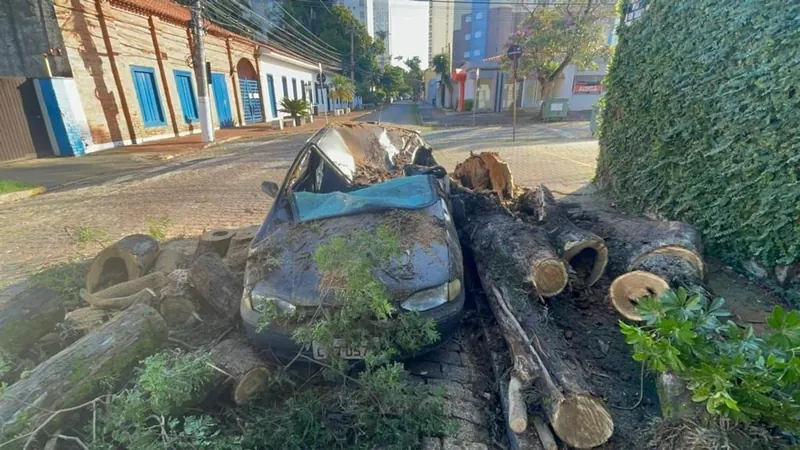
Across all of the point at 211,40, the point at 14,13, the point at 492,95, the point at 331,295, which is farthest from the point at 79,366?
the point at 492,95

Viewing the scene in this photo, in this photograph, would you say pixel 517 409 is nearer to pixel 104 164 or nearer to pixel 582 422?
pixel 582 422

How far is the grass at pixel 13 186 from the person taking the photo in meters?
7.44

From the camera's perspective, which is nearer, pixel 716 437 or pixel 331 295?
pixel 716 437

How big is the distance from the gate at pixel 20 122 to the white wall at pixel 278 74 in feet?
48.3

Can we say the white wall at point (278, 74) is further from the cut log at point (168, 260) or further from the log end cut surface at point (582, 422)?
the log end cut surface at point (582, 422)

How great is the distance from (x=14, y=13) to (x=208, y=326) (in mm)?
12746

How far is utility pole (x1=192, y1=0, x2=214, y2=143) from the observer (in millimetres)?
12477

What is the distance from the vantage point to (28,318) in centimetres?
304

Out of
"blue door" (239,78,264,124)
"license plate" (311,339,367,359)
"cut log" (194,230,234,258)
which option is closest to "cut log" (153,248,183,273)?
"cut log" (194,230,234,258)

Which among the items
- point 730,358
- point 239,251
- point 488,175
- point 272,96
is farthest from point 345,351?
point 272,96

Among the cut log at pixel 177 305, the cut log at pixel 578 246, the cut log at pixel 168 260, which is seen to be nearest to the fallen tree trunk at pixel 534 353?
the cut log at pixel 578 246

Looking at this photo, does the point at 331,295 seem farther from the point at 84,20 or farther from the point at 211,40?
the point at 211,40

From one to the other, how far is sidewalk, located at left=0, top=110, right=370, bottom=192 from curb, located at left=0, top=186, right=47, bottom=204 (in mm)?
139

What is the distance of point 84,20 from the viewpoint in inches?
437
